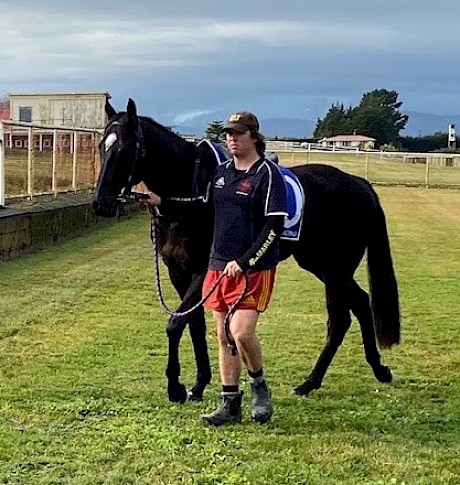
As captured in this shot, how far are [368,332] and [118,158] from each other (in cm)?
250

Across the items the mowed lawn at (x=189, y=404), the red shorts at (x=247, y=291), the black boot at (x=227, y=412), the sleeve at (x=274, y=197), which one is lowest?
the mowed lawn at (x=189, y=404)

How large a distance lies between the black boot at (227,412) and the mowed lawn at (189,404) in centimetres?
7

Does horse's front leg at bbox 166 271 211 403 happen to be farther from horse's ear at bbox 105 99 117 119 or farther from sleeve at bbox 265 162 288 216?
horse's ear at bbox 105 99 117 119

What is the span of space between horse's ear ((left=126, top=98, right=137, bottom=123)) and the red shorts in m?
1.05

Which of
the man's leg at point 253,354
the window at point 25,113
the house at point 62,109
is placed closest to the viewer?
the man's leg at point 253,354

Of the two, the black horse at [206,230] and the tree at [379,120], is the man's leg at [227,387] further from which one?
the tree at [379,120]

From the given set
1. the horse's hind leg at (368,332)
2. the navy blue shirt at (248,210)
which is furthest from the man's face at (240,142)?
the horse's hind leg at (368,332)

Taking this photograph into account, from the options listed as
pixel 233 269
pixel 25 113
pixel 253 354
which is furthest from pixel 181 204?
pixel 25 113

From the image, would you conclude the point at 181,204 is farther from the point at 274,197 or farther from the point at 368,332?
the point at 368,332

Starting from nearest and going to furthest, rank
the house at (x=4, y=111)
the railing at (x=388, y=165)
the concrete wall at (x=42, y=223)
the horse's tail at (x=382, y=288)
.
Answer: the horse's tail at (x=382, y=288) < the concrete wall at (x=42, y=223) < the railing at (x=388, y=165) < the house at (x=4, y=111)

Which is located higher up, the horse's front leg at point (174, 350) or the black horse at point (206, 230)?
the black horse at point (206, 230)

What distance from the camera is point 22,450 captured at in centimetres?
501

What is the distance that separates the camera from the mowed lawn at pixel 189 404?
16.0 ft

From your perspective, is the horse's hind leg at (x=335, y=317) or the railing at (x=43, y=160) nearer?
the horse's hind leg at (x=335, y=317)
